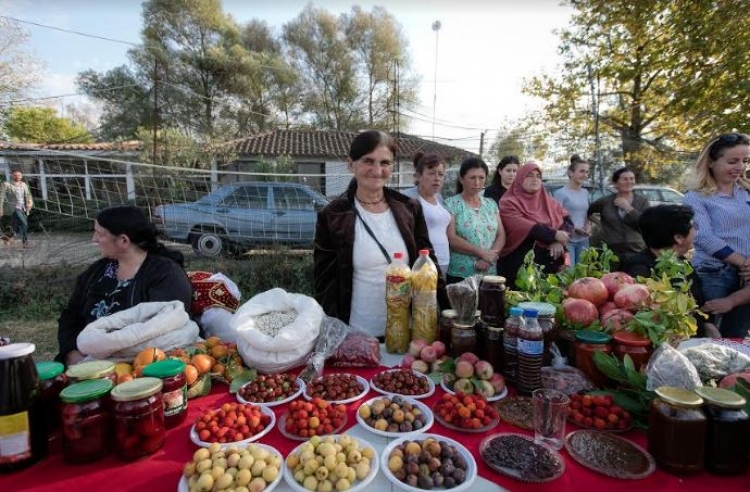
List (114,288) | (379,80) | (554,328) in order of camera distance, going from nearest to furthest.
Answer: (554,328), (114,288), (379,80)

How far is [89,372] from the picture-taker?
1203 mm

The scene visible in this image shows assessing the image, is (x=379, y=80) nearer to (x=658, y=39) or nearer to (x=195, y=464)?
(x=658, y=39)

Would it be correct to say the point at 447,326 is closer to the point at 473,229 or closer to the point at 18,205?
the point at 473,229

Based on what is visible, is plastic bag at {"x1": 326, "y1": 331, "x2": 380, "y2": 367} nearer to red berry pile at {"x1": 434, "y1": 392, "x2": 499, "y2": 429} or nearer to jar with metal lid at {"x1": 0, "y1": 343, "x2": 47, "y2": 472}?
red berry pile at {"x1": 434, "y1": 392, "x2": 499, "y2": 429}

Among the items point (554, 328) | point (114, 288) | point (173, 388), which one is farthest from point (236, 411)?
point (114, 288)

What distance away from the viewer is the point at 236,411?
125 centimetres

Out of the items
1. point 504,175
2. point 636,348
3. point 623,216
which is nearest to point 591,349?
point 636,348

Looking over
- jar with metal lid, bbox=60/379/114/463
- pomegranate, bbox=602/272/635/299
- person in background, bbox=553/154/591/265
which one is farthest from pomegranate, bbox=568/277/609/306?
person in background, bbox=553/154/591/265

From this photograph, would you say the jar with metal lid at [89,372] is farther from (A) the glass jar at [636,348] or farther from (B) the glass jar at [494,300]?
(A) the glass jar at [636,348]

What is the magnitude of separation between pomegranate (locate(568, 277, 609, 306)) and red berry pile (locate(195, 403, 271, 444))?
127 cm

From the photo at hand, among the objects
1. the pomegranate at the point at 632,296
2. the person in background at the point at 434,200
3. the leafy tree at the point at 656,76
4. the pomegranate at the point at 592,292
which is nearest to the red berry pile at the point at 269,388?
the pomegranate at the point at 592,292

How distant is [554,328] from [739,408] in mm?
530

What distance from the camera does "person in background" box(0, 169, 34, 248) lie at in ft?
19.2

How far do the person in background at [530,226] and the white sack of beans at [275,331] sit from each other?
1935 millimetres
